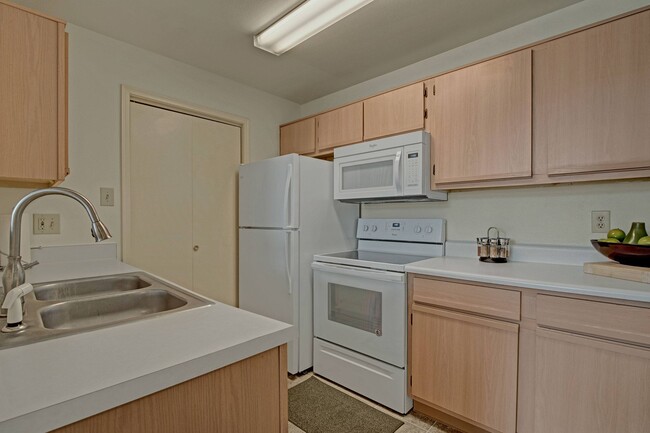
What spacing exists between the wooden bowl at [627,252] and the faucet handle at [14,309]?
2.21m

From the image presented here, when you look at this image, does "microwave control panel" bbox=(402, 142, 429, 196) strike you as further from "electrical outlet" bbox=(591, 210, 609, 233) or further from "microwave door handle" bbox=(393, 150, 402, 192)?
"electrical outlet" bbox=(591, 210, 609, 233)

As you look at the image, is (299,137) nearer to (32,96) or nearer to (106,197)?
(106,197)

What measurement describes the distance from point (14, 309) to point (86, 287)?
29.7 inches

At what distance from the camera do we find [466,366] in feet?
5.34

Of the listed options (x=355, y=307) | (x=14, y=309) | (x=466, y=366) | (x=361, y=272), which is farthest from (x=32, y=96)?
(x=466, y=366)

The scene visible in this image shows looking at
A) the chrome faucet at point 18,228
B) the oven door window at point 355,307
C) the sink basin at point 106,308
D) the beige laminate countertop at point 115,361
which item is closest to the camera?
the beige laminate countertop at point 115,361

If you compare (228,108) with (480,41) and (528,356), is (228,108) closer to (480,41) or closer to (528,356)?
(480,41)

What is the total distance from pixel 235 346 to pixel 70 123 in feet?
6.84

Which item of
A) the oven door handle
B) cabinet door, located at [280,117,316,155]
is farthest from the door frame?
the oven door handle

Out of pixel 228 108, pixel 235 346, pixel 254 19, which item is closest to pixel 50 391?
pixel 235 346

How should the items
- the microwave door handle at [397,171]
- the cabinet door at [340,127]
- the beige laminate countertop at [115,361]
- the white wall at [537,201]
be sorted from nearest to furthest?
Answer: the beige laminate countertop at [115,361] < the white wall at [537,201] < the microwave door handle at [397,171] < the cabinet door at [340,127]

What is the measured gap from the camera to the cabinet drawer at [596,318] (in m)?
1.20

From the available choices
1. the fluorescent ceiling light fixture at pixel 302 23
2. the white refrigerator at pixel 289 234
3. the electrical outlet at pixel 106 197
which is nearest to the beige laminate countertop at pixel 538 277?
the white refrigerator at pixel 289 234

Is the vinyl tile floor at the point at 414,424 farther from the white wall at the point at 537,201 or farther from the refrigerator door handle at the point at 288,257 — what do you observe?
the white wall at the point at 537,201
